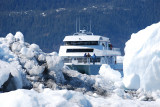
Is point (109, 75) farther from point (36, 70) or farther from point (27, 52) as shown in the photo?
→ point (36, 70)

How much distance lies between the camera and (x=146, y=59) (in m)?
21.3

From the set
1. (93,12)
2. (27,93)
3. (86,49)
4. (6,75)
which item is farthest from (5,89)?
(93,12)

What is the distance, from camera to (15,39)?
78.5 ft

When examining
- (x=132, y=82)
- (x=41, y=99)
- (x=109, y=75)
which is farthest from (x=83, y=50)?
(x=41, y=99)

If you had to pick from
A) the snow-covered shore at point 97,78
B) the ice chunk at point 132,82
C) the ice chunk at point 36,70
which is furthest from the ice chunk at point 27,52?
the ice chunk at point 132,82

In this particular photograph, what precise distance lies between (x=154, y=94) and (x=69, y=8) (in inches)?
6614

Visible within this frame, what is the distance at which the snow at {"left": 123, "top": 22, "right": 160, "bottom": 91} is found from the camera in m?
21.0

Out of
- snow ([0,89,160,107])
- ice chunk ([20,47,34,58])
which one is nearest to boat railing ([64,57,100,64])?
ice chunk ([20,47,34,58])

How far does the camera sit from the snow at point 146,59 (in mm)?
20969

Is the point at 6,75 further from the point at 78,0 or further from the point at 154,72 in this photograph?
the point at 78,0

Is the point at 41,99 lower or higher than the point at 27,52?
lower

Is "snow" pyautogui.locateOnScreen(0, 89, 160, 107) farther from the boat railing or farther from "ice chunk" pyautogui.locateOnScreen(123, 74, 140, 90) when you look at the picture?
the boat railing

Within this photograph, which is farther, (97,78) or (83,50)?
(83,50)

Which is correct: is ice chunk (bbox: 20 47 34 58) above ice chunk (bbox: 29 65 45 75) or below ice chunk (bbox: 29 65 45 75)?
above
